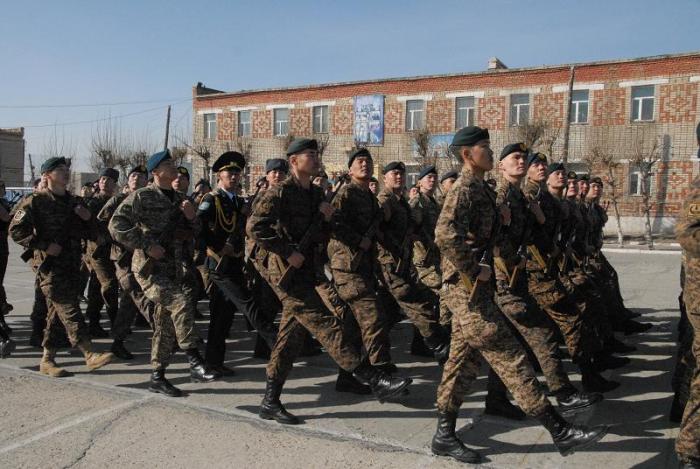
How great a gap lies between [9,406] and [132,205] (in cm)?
178

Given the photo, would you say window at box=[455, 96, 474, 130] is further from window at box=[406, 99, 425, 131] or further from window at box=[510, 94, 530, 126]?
window at box=[510, 94, 530, 126]

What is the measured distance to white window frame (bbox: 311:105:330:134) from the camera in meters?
31.6

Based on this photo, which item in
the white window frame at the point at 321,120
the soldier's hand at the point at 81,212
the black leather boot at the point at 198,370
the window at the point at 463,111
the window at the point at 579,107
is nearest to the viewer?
the black leather boot at the point at 198,370

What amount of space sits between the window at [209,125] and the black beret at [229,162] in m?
30.8

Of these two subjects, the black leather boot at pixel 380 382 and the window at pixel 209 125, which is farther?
the window at pixel 209 125

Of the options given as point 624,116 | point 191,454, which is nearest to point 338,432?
point 191,454

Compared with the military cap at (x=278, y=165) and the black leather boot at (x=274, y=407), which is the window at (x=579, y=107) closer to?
the military cap at (x=278, y=165)

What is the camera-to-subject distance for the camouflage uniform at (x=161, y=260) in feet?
16.2

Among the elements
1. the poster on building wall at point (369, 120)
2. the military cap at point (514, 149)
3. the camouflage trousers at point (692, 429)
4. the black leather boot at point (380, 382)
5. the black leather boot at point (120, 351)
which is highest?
the poster on building wall at point (369, 120)

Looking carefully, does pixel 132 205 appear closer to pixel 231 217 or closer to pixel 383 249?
pixel 231 217

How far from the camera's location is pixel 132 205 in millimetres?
5023

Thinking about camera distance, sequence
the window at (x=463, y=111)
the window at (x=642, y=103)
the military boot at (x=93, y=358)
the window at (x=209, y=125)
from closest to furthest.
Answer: the military boot at (x=93, y=358) < the window at (x=642, y=103) < the window at (x=463, y=111) < the window at (x=209, y=125)

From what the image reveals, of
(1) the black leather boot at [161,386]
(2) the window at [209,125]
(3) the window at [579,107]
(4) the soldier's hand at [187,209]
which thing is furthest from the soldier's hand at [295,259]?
(2) the window at [209,125]

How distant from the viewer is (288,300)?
4.31 m
